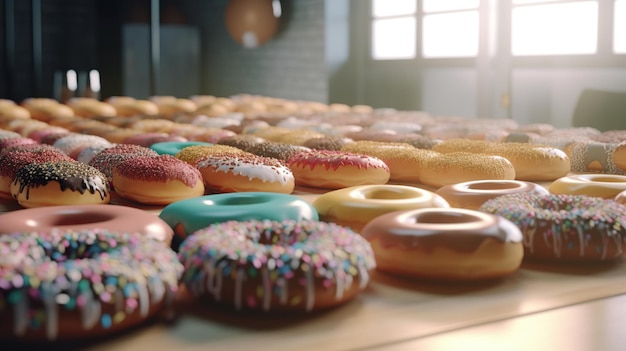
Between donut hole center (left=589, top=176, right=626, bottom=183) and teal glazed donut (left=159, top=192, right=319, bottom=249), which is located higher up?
donut hole center (left=589, top=176, right=626, bottom=183)

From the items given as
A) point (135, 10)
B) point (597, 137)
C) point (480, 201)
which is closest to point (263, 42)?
point (135, 10)

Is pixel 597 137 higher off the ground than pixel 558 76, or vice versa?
pixel 558 76

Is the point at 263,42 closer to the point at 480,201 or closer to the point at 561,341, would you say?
the point at 480,201

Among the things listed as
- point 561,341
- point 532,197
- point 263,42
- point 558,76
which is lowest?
point 561,341

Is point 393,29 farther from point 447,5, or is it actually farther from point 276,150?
point 276,150

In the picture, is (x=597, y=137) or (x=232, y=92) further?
(x=232, y=92)

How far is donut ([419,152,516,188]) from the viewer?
1.67 m

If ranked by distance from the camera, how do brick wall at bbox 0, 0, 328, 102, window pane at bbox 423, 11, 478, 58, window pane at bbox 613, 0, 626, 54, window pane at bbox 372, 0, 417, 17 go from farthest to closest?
brick wall at bbox 0, 0, 328, 102
window pane at bbox 372, 0, 417, 17
window pane at bbox 423, 11, 478, 58
window pane at bbox 613, 0, 626, 54

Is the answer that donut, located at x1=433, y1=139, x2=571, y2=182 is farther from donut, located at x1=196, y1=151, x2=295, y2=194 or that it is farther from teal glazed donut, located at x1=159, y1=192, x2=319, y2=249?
teal glazed donut, located at x1=159, y1=192, x2=319, y2=249

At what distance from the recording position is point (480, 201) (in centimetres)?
130

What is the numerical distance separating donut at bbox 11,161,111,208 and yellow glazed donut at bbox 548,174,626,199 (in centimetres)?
93

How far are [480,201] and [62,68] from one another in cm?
745

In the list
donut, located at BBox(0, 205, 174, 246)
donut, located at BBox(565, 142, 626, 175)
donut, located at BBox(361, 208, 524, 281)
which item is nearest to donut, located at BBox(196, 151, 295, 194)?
donut, located at BBox(0, 205, 174, 246)

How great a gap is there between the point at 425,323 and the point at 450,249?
0.15 meters
